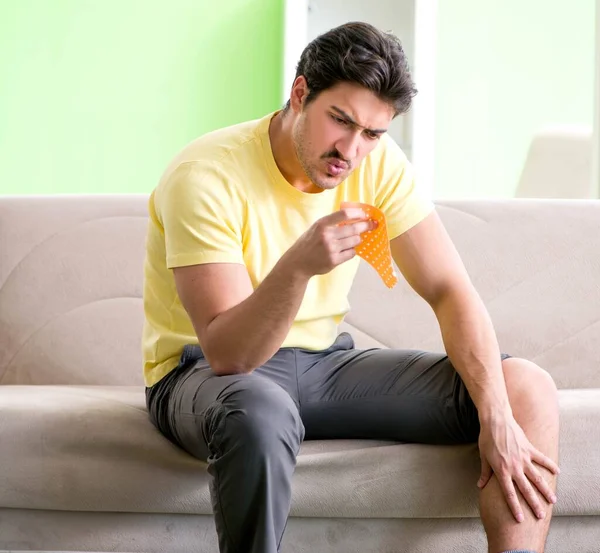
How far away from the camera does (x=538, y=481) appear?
54.9 inches

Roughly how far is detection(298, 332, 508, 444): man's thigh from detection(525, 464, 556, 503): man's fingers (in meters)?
0.13

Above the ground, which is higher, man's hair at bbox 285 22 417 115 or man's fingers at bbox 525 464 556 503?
man's hair at bbox 285 22 417 115

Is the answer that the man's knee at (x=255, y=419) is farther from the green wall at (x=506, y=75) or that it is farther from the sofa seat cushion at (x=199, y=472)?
the green wall at (x=506, y=75)

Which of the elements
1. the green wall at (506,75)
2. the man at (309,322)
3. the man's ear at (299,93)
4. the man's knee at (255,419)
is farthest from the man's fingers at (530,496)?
the green wall at (506,75)

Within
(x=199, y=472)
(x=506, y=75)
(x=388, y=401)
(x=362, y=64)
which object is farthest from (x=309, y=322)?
(x=506, y=75)

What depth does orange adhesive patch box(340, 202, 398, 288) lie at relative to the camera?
53.0 inches

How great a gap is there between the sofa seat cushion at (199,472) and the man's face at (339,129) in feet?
1.51

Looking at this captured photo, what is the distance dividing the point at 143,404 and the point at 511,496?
71cm

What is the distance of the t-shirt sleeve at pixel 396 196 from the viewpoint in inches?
65.1

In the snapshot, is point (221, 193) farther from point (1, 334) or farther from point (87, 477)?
point (1, 334)

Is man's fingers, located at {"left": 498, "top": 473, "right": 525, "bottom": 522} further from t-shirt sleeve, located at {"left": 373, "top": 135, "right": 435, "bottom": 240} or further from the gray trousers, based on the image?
t-shirt sleeve, located at {"left": 373, "top": 135, "right": 435, "bottom": 240}

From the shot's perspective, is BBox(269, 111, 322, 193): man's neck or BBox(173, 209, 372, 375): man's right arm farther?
BBox(269, 111, 322, 193): man's neck

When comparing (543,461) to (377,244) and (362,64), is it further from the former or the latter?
(362,64)

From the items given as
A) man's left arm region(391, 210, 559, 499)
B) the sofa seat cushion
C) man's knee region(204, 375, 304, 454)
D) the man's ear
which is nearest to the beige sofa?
the sofa seat cushion
